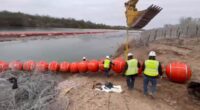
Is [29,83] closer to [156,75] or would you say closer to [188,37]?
[156,75]

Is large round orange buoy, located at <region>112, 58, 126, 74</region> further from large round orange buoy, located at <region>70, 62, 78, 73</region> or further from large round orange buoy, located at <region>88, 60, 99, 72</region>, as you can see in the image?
large round orange buoy, located at <region>70, 62, 78, 73</region>

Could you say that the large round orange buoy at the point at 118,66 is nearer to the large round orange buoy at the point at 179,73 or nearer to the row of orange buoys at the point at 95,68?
the row of orange buoys at the point at 95,68

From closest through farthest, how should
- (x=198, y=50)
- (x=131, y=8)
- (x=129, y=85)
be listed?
(x=129, y=85) → (x=131, y=8) → (x=198, y=50)

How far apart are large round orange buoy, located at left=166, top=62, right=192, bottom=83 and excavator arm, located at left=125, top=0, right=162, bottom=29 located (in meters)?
3.61

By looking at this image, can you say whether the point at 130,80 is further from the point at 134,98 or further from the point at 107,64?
the point at 107,64

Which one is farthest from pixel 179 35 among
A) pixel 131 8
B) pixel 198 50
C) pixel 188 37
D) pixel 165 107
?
pixel 165 107

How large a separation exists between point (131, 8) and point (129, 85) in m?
5.42

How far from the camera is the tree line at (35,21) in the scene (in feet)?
230

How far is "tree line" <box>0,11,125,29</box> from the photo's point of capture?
7021cm

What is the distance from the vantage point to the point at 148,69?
387 inches

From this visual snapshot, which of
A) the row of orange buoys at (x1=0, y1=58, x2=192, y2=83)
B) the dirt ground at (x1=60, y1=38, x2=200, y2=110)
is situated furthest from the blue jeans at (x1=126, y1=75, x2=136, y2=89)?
the row of orange buoys at (x1=0, y1=58, x2=192, y2=83)

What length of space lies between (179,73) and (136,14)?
4.41m

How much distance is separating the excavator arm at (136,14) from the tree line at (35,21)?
2300 inches

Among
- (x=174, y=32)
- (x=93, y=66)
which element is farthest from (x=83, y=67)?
(x=174, y=32)
